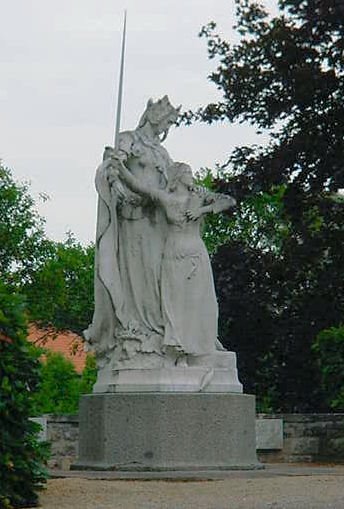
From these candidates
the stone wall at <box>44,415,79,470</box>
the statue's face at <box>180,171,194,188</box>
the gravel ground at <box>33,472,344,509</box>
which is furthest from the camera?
the stone wall at <box>44,415,79,470</box>

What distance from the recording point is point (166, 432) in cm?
1309

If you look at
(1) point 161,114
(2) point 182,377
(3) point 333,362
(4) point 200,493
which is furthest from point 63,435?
(4) point 200,493

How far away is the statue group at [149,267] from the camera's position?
44.8 feet

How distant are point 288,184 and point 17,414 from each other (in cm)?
1485

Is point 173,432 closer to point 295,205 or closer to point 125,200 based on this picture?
point 125,200

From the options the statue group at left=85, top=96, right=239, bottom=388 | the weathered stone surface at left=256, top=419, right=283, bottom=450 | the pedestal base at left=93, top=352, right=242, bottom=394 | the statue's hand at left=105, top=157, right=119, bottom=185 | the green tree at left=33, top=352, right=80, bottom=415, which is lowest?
the pedestal base at left=93, top=352, right=242, bottom=394

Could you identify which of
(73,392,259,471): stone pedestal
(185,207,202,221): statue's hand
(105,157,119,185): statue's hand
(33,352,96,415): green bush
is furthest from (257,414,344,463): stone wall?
(33,352,96,415): green bush

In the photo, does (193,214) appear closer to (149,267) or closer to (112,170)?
(149,267)

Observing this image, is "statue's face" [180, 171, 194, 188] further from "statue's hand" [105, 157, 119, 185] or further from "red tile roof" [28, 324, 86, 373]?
"red tile roof" [28, 324, 86, 373]

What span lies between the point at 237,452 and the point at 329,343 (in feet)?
15.2

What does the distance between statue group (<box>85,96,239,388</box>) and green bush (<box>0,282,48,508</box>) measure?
307 cm

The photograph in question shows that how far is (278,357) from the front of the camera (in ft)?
88.4

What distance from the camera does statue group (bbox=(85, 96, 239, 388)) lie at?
13.7m

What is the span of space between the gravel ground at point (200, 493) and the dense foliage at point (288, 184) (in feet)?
38.6
